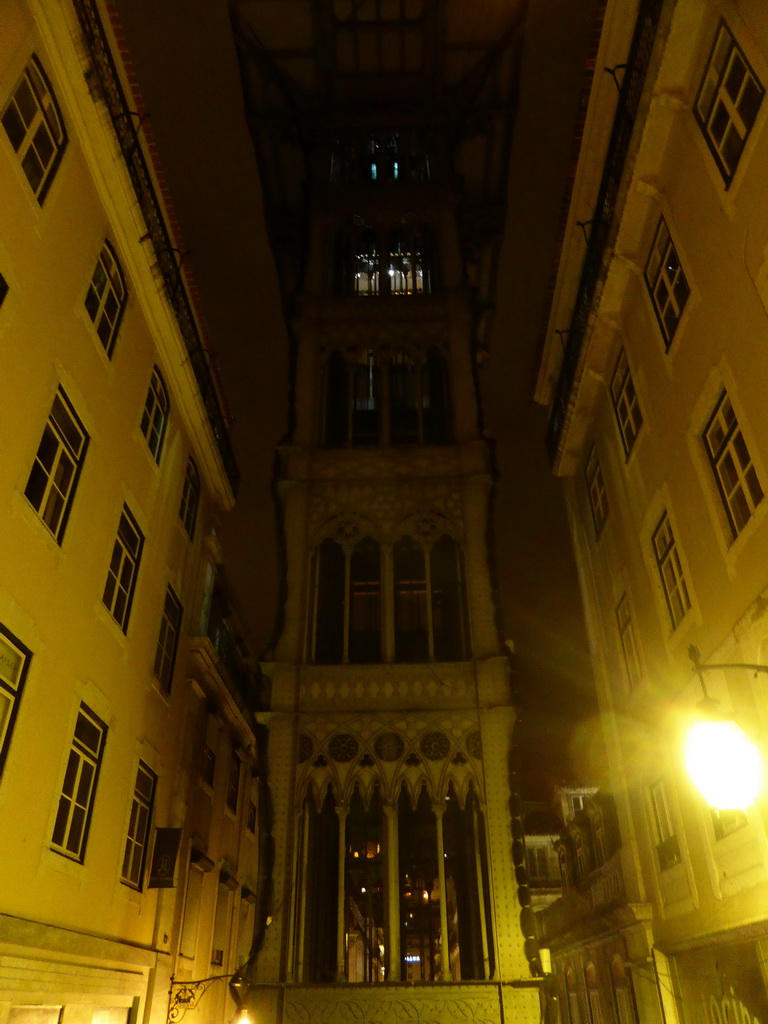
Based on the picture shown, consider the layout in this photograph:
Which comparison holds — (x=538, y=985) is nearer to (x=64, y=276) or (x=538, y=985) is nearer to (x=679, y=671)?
(x=679, y=671)

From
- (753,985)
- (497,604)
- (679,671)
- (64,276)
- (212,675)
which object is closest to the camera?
(753,985)

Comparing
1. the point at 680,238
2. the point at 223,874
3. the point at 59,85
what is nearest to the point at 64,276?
the point at 59,85

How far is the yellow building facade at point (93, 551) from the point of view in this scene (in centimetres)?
966

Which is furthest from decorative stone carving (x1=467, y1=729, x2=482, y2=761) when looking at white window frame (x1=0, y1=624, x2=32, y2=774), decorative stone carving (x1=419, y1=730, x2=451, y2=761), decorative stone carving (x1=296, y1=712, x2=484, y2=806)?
white window frame (x1=0, y1=624, x2=32, y2=774)

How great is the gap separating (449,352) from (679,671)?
9.93 m

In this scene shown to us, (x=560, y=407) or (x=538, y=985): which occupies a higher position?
(x=560, y=407)

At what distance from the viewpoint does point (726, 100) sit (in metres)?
10.1

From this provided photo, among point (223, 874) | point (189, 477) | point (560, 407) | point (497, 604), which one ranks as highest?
point (560, 407)

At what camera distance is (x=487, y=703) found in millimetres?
13844

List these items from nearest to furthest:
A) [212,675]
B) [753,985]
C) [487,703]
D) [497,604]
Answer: [753,985] < [487,703] < [497,604] < [212,675]

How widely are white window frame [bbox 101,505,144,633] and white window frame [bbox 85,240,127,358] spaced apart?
315cm

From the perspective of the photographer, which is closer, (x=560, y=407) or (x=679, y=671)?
(x=679, y=671)

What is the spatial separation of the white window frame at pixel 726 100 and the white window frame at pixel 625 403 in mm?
4973

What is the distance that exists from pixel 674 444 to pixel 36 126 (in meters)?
10.9
